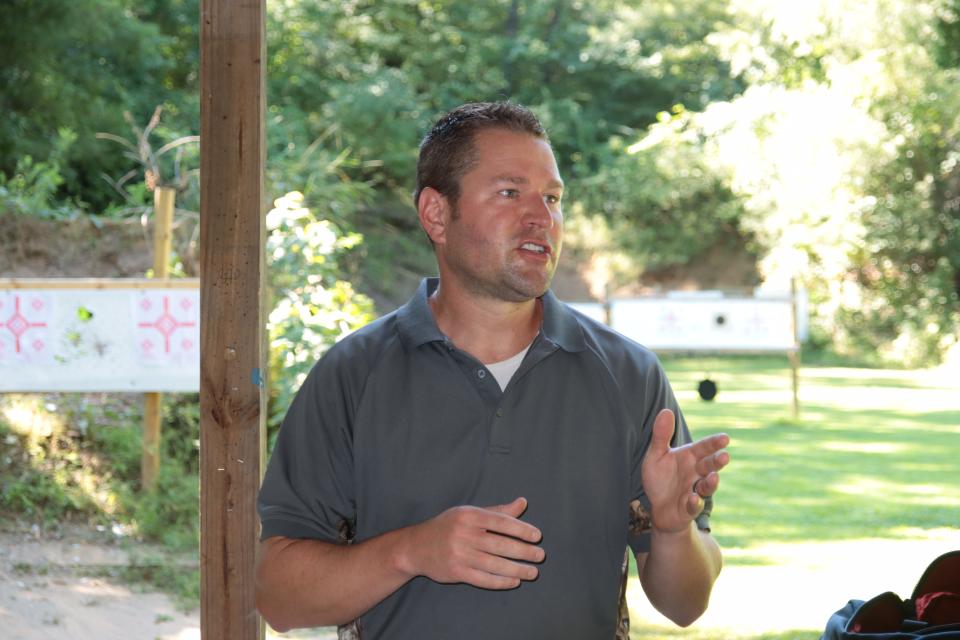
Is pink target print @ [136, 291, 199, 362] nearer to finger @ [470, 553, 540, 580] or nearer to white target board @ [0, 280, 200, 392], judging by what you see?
white target board @ [0, 280, 200, 392]

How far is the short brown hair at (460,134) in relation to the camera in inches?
60.1

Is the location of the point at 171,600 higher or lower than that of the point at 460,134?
lower

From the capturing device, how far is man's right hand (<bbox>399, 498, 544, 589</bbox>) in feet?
3.93

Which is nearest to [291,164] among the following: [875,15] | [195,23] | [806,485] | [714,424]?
[806,485]

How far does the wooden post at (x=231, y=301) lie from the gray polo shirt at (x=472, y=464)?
0.37 m

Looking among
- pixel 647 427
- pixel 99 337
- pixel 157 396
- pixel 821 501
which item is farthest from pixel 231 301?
pixel 821 501

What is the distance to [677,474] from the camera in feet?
4.29

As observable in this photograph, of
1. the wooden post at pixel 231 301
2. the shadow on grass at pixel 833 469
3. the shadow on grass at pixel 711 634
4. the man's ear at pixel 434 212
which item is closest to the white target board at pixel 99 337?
the shadow on grass at pixel 711 634

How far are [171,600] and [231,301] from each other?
2.30m

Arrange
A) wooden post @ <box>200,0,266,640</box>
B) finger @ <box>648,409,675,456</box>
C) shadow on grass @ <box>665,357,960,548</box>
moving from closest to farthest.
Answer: finger @ <box>648,409,675,456</box>
wooden post @ <box>200,0,266,640</box>
shadow on grass @ <box>665,357,960,548</box>

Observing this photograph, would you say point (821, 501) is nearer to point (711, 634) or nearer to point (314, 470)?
point (711, 634)

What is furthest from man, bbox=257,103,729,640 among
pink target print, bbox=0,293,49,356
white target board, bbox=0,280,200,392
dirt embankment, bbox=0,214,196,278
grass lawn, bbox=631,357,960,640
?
dirt embankment, bbox=0,214,196,278

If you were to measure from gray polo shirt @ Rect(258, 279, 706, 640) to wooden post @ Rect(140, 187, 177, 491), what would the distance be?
2964mm

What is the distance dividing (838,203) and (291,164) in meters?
9.54
